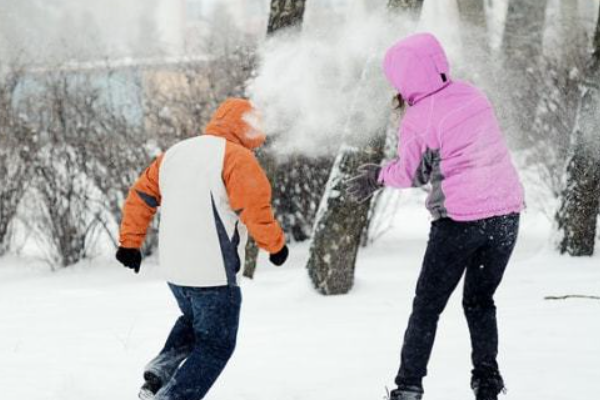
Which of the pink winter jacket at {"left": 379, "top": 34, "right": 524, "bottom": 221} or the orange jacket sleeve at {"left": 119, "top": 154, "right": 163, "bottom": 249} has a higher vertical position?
the pink winter jacket at {"left": 379, "top": 34, "right": 524, "bottom": 221}

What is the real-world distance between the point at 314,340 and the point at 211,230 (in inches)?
62.2

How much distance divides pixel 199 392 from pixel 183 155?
0.93 metres

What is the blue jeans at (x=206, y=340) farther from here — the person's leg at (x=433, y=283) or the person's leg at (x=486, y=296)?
the person's leg at (x=486, y=296)

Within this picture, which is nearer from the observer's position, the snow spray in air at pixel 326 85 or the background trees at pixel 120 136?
the snow spray in air at pixel 326 85

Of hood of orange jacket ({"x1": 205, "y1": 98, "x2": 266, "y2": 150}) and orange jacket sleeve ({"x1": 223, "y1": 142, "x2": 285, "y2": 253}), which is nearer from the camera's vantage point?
orange jacket sleeve ({"x1": 223, "y1": 142, "x2": 285, "y2": 253})

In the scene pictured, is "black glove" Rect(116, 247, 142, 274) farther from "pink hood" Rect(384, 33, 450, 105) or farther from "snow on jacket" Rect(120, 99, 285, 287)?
"pink hood" Rect(384, 33, 450, 105)

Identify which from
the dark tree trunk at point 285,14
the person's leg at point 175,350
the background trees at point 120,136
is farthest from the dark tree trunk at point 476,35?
the person's leg at point 175,350

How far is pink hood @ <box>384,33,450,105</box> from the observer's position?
3201 mm

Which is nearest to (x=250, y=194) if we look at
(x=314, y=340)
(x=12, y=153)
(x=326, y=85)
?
(x=314, y=340)

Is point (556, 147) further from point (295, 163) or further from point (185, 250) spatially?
point (185, 250)

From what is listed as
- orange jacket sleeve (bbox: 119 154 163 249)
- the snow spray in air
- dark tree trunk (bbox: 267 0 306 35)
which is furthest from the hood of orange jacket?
dark tree trunk (bbox: 267 0 306 35)

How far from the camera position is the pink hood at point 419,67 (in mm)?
3201

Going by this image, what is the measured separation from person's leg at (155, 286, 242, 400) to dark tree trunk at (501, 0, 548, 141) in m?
7.97

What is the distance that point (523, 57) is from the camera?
1372cm
